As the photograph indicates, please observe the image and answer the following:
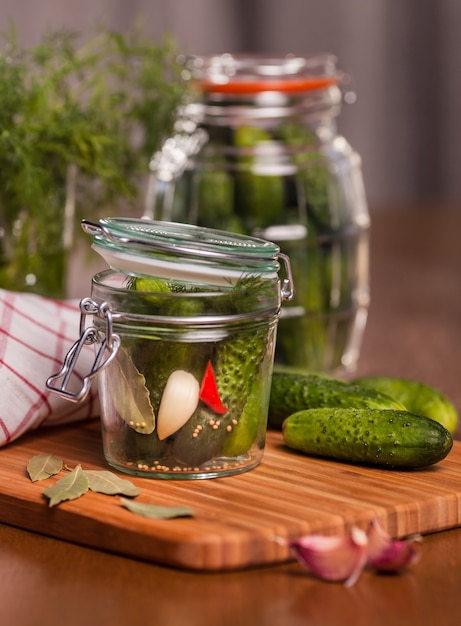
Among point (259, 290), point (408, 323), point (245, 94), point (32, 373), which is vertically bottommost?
point (408, 323)

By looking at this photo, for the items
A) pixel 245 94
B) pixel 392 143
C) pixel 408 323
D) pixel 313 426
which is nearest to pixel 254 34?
pixel 392 143

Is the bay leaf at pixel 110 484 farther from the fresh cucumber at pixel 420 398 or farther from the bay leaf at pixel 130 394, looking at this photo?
the fresh cucumber at pixel 420 398

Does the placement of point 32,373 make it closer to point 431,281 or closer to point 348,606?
point 348,606

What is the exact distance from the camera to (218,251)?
3.34ft

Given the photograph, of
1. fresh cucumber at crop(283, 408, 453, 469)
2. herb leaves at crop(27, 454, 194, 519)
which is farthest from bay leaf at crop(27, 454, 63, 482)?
fresh cucumber at crop(283, 408, 453, 469)

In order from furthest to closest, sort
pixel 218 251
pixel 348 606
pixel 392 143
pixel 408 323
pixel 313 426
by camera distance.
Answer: pixel 392 143 → pixel 408 323 → pixel 313 426 → pixel 218 251 → pixel 348 606

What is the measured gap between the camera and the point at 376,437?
3.54 ft

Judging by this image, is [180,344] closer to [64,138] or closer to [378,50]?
[64,138]

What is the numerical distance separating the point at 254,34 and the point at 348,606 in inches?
134

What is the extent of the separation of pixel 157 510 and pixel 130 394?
13 cm

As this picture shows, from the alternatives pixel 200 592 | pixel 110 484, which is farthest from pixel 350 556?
pixel 110 484

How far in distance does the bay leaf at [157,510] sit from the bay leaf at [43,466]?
14 centimetres

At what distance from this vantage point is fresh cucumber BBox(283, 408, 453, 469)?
1071 millimetres

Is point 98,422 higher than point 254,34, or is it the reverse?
point 254,34
